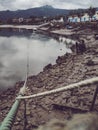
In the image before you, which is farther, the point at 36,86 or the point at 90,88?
the point at 36,86

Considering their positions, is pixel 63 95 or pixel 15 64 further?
pixel 15 64

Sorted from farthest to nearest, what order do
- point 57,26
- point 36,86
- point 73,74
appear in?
1. point 57,26
2. point 73,74
3. point 36,86

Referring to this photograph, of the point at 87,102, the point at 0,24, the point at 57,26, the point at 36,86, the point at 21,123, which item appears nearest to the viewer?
the point at 21,123

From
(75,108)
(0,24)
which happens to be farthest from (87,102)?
(0,24)

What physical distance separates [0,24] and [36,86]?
9404cm

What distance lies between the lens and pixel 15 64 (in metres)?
31.7

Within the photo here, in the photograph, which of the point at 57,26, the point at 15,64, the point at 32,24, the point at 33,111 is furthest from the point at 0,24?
the point at 33,111

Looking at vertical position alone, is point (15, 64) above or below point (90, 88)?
below

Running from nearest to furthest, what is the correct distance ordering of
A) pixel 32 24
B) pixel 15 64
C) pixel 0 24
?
pixel 15 64
pixel 32 24
pixel 0 24

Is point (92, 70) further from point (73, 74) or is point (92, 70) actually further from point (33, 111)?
point (33, 111)

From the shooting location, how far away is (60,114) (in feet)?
33.5

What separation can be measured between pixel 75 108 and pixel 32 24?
88623mm

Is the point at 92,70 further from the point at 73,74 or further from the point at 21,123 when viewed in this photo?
the point at 21,123

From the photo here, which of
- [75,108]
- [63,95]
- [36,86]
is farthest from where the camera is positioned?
[36,86]
